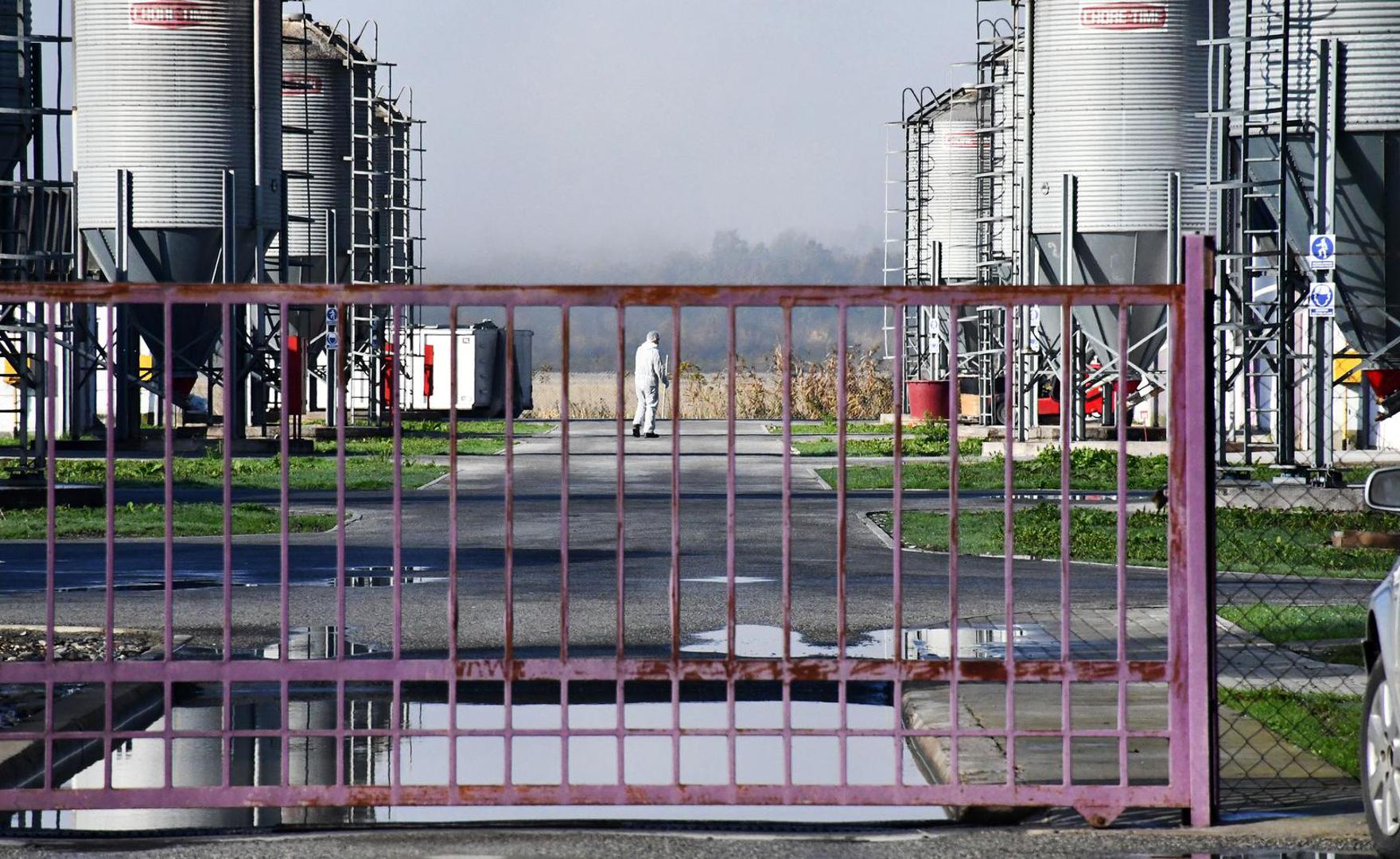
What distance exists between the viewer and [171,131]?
1353 inches

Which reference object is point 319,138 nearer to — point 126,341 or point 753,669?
point 126,341

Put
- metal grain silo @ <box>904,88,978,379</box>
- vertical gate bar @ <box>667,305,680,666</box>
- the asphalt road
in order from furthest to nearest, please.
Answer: metal grain silo @ <box>904,88,978,379</box> < the asphalt road < vertical gate bar @ <box>667,305,680,666</box>

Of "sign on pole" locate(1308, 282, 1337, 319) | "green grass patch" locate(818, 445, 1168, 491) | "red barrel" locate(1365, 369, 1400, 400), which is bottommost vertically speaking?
"green grass patch" locate(818, 445, 1168, 491)

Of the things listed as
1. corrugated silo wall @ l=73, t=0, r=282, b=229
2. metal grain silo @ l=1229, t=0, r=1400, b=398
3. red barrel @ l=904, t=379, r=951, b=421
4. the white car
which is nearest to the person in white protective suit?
corrugated silo wall @ l=73, t=0, r=282, b=229

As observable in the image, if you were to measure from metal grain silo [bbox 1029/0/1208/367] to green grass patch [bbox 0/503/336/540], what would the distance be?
574 inches

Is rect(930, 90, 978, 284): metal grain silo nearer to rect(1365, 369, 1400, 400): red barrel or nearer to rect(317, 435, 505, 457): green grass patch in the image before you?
rect(317, 435, 505, 457): green grass patch

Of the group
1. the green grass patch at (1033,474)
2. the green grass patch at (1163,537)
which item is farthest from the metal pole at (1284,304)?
the green grass patch at (1033,474)

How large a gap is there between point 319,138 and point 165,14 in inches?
505

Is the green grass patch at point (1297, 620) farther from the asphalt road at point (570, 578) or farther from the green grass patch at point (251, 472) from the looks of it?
the green grass patch at point (251, 472)

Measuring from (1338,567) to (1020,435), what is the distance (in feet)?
61.0

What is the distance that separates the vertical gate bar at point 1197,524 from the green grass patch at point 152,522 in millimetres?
13295

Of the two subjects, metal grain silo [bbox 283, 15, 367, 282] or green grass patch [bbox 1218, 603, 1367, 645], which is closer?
green grass patch [bbox 1218, 603, 1367, 645]

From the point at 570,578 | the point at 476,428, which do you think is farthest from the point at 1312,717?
the point at 476,428

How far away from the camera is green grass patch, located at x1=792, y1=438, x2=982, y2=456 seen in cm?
3531
